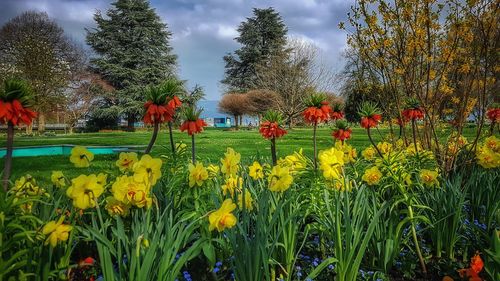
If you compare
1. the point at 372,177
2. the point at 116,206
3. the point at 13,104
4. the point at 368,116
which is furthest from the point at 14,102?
the point at 368,116

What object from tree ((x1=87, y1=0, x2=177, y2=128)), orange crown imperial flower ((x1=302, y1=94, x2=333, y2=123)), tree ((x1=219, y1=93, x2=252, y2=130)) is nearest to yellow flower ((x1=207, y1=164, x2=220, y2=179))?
orange crown imperial flower ((x1=302, y1=94, x2=333, y2=123))

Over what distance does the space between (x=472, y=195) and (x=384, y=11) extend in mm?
2493

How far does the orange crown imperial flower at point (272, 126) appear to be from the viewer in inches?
162

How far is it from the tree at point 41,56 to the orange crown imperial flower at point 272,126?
1976 cm

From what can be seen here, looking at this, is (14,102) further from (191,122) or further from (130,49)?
(130,49)

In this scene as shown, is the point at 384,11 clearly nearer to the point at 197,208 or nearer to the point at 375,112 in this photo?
the point at 375,112

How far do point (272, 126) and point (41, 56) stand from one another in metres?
24.1

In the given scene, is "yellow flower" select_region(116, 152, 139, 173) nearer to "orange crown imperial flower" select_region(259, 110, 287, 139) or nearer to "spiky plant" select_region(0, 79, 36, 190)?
"spiky plant" select_region(0, 79, 36, 190)

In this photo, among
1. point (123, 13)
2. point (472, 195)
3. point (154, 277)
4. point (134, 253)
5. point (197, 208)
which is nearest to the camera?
point (134, 253)

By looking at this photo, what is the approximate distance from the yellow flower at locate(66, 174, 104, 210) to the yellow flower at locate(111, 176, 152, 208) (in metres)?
0.08

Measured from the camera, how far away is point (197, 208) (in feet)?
8.03

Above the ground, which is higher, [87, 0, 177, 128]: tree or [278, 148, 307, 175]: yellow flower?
[87, 0, 177, 128]: tree

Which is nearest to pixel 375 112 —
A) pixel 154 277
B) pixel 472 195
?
pixel 472 195

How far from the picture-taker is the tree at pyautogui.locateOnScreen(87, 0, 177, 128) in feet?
106
